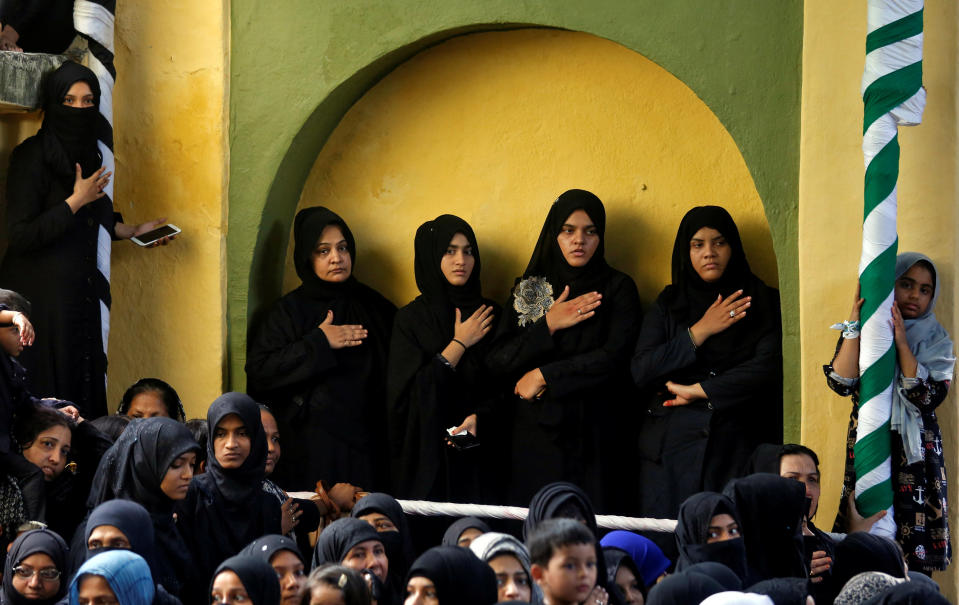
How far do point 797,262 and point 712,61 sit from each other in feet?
3.31

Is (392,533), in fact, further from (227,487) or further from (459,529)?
(227,487)

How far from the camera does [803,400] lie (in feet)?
25.9

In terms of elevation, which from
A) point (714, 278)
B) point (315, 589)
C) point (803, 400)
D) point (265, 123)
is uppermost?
point (265, 123)

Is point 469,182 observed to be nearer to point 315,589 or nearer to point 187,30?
point 187,30

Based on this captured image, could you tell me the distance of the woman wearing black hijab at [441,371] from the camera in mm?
8391

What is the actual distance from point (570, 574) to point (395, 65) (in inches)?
148

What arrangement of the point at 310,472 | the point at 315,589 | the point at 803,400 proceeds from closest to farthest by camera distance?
the point at 315,589
the point at 803,400
the point at 310,472

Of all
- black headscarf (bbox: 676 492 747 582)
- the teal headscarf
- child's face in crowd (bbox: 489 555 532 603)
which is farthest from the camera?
the teal headscarf

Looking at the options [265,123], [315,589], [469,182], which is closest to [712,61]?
[469,182]

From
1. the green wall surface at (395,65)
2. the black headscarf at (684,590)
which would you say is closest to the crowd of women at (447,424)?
the black headscarf at (684,590)

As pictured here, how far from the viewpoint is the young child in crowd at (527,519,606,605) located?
608 centimetres

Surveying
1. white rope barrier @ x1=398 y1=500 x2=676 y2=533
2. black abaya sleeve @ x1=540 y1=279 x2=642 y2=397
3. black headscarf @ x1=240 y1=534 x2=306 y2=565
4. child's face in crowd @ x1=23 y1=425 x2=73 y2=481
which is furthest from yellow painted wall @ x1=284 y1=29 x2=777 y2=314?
black headscarf @ x1=240 y1=534 x2=306 y2=565

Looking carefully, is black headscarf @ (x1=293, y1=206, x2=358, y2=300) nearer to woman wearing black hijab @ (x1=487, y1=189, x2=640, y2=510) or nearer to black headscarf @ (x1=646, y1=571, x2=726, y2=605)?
woman wearing black hijab @ (x1=487, y1=189, x2=640, y2=510)

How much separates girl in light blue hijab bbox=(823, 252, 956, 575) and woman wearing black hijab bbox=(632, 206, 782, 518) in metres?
0.65
